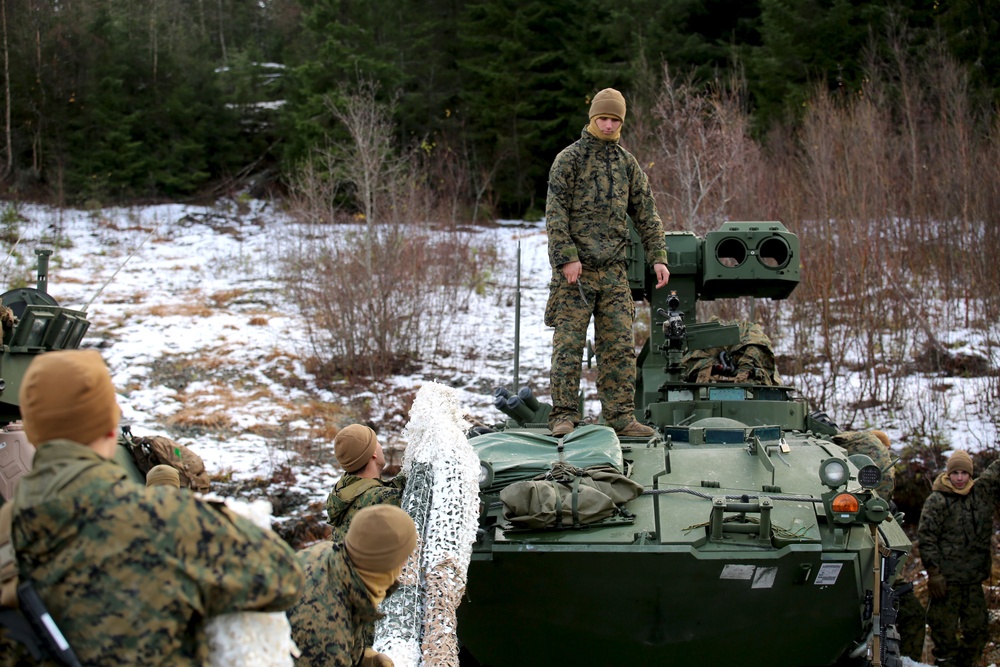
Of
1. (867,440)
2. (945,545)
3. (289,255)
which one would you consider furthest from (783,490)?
(289,255)

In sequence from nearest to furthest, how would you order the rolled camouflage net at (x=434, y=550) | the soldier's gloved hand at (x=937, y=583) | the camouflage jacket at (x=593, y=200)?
the rolled camouflage net at (x=434, y=550), the camouflage jacket at (x=593, y=200), the soldier's gloved hand at (x=937, y=583)

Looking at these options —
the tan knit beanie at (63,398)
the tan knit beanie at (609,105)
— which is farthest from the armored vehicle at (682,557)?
the tan knit beanie at (63,398)

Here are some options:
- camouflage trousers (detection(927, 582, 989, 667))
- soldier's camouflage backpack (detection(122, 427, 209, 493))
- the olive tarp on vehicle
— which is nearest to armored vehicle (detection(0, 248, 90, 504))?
soldier's camouflage backpack (detection(122, 427, 209, 493))

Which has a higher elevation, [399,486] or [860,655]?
[399,486]

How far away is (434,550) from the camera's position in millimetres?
4637

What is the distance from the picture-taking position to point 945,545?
26.1 ft

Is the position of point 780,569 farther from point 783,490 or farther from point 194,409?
point 194,409

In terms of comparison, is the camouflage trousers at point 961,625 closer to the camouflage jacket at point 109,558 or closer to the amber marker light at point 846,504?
the amber marker light at point 846,504

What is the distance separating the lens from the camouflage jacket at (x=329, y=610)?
3238 millimetres

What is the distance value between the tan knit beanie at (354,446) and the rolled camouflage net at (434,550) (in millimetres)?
284

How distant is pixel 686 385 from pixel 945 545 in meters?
2.77

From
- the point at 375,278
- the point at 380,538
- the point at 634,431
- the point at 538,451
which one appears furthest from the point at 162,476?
the point at 375,278

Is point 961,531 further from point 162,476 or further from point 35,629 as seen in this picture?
point 35,629

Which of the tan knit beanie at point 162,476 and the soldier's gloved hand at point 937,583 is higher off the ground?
the tan knit beanie at point 162,476
